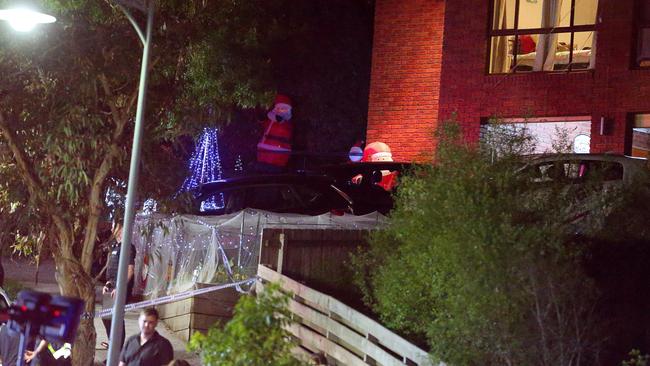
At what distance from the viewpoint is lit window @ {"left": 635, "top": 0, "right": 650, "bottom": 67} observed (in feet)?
62.4

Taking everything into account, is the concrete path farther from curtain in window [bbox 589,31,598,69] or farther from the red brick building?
curtain in window [bbox 589,31,598,69]

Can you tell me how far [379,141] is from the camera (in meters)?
21.9

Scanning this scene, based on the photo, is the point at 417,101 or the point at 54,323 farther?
the point at 417,101

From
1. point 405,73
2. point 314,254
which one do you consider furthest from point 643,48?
point 314,254

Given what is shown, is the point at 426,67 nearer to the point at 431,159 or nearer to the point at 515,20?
the point at 515,20

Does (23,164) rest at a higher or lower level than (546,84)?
lower

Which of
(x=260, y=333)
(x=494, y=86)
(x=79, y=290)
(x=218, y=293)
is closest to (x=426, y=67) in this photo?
(x=494, y=86)

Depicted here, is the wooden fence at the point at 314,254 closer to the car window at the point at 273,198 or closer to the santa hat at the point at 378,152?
the car window at the point at 273,198

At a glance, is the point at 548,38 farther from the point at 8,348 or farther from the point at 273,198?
the point at 8,348

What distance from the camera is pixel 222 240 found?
47.2ft

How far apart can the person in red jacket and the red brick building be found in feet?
29.2

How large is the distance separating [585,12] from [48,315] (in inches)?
593

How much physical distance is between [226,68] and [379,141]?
404 inches

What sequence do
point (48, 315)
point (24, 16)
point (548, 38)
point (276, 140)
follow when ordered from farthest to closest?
point (276, 140)
point (548, 38)
point (24, 16)
point (48, 315)
